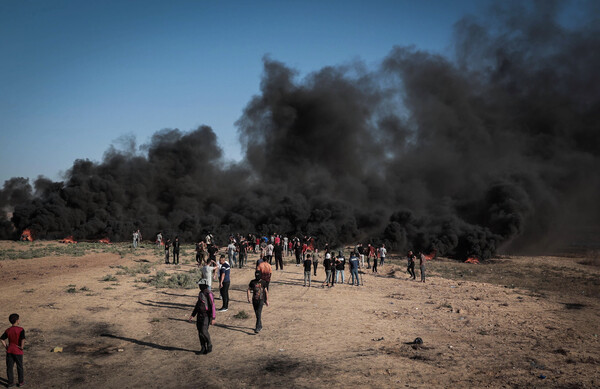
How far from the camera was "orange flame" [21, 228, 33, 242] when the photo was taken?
5208cm

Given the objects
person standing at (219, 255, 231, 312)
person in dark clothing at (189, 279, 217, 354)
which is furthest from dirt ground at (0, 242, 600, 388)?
person in dark clothing at (189, 279, 217, 354)

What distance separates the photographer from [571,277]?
95.9ft

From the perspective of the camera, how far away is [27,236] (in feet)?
174

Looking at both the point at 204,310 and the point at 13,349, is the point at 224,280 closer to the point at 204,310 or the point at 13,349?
the point at 204,310

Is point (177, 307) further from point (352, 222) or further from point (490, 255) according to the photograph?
point (352, 222)

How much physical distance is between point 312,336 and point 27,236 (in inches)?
2210

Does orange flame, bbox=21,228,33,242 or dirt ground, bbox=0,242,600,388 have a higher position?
orange flame, bbox=21,228,33,242

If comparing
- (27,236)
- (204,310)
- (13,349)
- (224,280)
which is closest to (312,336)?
(204,310)

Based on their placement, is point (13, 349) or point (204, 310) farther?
point (204, 310)

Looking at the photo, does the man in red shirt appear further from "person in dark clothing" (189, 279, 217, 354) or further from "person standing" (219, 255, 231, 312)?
"person standing" (219, 255, 231, 312)

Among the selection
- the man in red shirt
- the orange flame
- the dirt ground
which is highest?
the orange flame

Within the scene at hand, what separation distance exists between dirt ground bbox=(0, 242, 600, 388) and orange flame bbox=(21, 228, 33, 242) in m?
36.9

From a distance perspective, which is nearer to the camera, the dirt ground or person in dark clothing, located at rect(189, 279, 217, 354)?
the dirt ground

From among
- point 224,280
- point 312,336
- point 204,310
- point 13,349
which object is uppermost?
point 224,280
